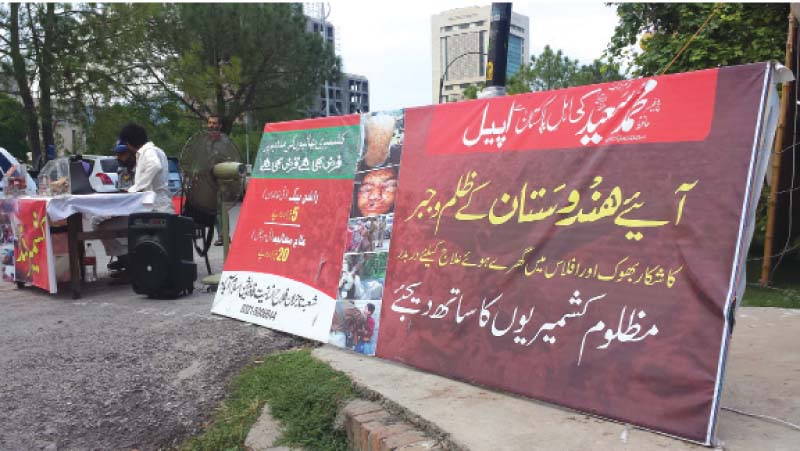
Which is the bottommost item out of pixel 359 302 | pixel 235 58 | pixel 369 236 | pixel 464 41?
pixel 359 302

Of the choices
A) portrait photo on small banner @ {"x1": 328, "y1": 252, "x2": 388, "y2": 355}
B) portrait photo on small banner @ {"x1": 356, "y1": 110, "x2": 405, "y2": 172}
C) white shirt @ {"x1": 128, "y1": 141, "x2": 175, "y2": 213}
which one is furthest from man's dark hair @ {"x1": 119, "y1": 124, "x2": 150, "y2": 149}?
portrait photo on small banner @ {"x1": 328, "y1": 252, "x2": 388, "y2": 355}

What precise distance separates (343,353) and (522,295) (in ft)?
4.26

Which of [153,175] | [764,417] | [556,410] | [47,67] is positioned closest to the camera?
[764,417]

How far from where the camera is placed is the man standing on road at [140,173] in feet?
21.8

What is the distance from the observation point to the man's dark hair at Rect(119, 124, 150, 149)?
6898mm

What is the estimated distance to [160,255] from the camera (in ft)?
19.7

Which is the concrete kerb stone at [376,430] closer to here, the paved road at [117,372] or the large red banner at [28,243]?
the paved road at [117,372]

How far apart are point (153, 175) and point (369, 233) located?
11.7ft

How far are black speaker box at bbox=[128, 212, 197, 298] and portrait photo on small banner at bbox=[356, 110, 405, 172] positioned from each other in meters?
2.66

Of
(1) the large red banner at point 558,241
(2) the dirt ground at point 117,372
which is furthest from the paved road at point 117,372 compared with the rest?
(1) the large red banner at point 558,241

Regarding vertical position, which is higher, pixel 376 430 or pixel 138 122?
pixel 138 122

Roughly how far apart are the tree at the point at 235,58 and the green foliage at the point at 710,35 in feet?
57.4

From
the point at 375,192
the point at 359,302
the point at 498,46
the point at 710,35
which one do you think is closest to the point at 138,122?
the point at 498,46

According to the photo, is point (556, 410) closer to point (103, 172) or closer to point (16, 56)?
point (103, 172)
